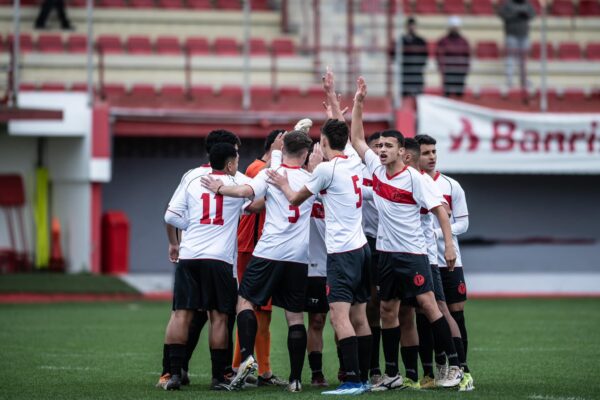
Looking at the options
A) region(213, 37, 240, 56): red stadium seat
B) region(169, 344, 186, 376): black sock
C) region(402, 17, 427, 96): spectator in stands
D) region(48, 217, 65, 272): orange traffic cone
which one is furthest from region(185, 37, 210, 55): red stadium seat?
region(169, 344, 186, 376): black sock

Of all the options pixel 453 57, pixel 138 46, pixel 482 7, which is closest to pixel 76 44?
pixel 138 46

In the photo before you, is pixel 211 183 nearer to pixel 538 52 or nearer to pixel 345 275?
pixel 345 275

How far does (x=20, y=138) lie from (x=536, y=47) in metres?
11.6

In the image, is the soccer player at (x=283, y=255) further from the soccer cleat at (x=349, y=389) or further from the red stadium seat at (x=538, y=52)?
the red stadium seat at (x=538, y=52)

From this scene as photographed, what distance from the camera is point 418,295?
9477mm

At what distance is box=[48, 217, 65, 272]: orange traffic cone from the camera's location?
2184 centimetres

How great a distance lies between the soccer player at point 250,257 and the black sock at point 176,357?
1.99ft

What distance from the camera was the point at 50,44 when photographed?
24422 millimetres

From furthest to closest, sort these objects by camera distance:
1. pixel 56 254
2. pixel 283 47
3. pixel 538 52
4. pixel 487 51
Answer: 1. pixel 538 52
2. pixel 487 51
3. pixel 283 47
4. pixel 56 254

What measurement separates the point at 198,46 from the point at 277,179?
1569 centimetres

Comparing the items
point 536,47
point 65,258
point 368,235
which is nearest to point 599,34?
point 536,47

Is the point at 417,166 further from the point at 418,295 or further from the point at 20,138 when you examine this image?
the point at 20,138

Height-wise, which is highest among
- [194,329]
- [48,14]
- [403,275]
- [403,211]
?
[48,14]

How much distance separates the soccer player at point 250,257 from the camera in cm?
1011
